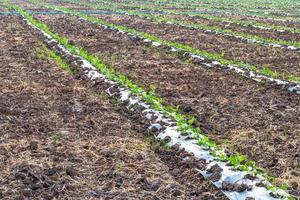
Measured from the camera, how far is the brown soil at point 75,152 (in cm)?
538

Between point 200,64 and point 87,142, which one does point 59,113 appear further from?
point 200,64

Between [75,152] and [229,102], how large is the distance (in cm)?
352

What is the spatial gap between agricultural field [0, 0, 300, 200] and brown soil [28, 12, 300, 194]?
0.8 inches

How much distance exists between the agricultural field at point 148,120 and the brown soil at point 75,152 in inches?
0.6

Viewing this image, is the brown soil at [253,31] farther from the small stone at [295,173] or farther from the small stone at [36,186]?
the small stone at [36,186]

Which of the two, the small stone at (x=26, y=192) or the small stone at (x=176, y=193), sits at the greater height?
the small stone at (x=26, y=192)

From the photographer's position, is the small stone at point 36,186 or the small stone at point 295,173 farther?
the small stone at point 295,173

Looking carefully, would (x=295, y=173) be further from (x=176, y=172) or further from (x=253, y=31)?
(x=253, y=31)

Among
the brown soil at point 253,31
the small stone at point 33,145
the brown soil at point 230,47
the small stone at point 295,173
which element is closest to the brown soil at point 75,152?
the small stone at point 33,145

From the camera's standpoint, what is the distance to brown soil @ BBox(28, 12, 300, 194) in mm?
6605

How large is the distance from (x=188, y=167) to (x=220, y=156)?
44 cm

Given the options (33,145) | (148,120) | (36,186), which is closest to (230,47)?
(148,120)

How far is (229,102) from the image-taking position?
872cm

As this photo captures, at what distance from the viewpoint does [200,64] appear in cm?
1205
